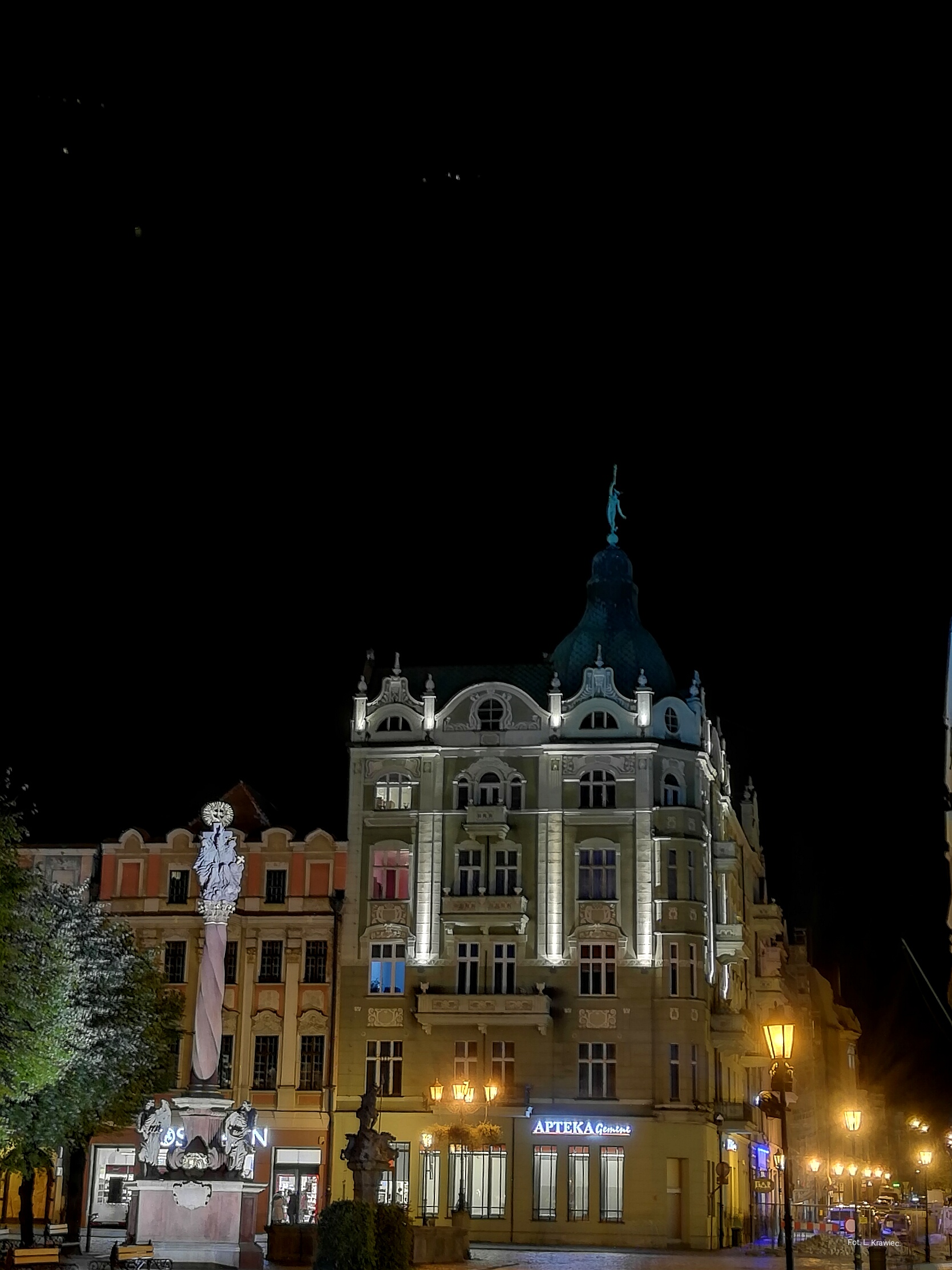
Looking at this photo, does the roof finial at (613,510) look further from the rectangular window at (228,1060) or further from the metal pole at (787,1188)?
the metal pole at (787,1188)

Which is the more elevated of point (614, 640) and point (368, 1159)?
point (614, 640)

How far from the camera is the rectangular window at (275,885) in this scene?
71250 mm

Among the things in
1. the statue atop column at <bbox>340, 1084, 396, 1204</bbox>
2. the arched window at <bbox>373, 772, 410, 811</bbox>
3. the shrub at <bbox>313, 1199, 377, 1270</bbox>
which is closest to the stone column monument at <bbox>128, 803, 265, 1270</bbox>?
the statue atop column at <bbox>340, 1084, 396, 1204</bbox>

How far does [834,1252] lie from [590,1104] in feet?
49.9

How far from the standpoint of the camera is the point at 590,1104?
66.2 m

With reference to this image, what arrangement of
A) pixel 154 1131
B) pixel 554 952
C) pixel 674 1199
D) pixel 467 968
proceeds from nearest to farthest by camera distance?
pixel 154 1131 → pixel 674 1199 → pixel 554 952 → pixel 467 968

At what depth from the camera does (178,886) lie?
71.4m

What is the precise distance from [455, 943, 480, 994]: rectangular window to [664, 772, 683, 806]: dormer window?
411 inches

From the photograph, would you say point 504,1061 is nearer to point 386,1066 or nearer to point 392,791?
point 386,1066

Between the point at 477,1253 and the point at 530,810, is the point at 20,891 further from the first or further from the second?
the point at 530,810

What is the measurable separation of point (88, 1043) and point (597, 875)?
26.3m

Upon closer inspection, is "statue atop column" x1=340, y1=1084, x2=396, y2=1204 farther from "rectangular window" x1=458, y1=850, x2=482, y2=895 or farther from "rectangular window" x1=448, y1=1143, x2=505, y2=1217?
"rectangular window" x1=458, y1=850, x2=482, y2=895

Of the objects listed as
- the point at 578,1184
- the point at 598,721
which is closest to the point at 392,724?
the point at 598,721

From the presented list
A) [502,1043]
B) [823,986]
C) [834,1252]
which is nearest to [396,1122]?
[502,1043]
